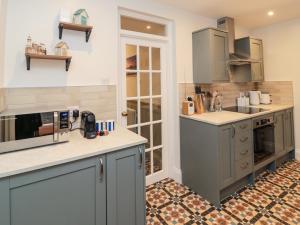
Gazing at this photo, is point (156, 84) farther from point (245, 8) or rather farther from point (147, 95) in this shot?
point (245, 8)

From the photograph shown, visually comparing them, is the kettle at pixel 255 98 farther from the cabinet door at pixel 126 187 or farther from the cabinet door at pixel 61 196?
the cabinet door at pixel 61 196

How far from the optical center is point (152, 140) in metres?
2.53

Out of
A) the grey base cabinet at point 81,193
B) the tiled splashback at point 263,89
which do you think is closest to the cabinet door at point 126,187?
the grey base cabinet at point 81,193

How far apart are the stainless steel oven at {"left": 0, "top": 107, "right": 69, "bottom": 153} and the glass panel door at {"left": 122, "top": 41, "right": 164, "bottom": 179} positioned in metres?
0.93

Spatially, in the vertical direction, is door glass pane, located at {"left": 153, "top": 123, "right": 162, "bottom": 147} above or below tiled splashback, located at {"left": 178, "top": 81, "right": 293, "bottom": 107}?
below

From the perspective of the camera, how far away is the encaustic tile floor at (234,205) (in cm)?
186

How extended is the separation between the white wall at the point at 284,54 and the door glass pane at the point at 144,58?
8.08ft

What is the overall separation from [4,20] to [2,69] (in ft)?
1.26

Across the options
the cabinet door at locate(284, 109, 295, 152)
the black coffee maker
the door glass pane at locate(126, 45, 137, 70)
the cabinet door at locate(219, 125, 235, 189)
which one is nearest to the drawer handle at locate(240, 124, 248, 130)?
the cabinet door at locate(219, 125, 235, 189)

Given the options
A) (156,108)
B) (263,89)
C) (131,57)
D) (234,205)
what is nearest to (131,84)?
(131,57)

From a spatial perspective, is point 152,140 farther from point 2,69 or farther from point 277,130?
point 277,130

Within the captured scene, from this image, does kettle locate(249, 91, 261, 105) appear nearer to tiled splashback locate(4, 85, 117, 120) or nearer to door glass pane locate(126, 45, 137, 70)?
door glass pane locate(126, 45, 137, 70)

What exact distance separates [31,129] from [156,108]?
156 centimetres

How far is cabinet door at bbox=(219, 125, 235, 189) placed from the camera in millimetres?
2078
